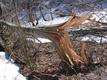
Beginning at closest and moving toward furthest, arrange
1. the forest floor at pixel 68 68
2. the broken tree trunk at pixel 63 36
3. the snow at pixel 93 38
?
the broken tree trunk at pixel 63 36 < the forest floor at pixel 68 68 < the snow at pixel 93 38

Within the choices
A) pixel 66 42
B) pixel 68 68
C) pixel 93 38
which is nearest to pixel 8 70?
pixel 68 68

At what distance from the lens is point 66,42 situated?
6.32m

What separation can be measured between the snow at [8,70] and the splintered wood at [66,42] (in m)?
0.86

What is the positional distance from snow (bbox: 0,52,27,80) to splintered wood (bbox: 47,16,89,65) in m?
0.86

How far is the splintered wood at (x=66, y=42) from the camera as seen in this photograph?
6.19 metres

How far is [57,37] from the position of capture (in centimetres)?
620

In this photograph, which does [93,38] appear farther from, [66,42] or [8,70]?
[8,70]

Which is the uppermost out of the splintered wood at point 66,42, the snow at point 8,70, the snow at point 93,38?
the splintered wood at point 66,42

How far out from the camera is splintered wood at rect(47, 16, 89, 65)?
6.19m

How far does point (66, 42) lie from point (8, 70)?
4.08 ft

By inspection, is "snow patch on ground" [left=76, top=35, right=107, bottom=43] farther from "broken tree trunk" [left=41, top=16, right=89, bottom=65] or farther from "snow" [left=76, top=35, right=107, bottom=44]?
"broken tree trunk" [left=41, top=16, right=89, bottom=65]

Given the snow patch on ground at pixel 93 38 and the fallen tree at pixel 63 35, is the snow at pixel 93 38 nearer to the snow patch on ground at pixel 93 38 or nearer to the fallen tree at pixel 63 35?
the snow patch on ground at pixel 93 38

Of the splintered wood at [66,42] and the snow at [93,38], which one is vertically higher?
the splintered wood at [66,42]

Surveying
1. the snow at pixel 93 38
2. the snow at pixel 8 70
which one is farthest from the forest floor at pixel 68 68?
the snow at pixel 93 38
